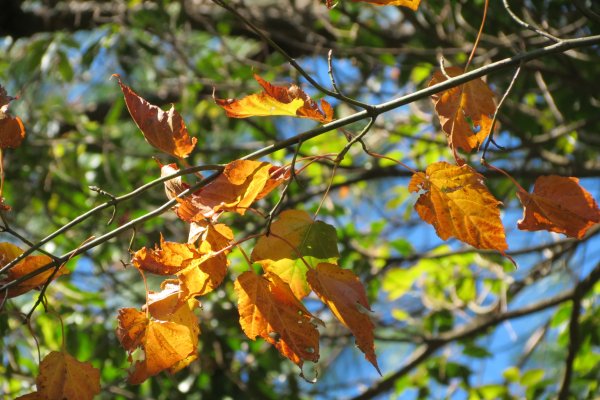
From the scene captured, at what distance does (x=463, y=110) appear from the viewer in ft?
3.05

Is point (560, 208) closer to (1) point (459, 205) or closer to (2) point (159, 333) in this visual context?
(1) point (459, 205)

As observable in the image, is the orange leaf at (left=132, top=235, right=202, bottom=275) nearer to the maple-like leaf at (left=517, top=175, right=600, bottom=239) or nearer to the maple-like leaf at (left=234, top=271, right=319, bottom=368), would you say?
the maple-like leaf at (left=234, top=271, right=319, bottom=368)

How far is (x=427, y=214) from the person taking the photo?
0.87m

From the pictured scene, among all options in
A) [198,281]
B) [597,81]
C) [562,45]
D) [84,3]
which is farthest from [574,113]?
[84,3]

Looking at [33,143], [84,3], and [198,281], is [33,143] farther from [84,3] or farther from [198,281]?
[198,281]

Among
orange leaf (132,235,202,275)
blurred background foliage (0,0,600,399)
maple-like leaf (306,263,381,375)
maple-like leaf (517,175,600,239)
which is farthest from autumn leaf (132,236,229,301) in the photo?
blurred background foliage (0,0,600,399)

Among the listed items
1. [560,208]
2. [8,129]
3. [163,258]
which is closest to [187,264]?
[163,258]

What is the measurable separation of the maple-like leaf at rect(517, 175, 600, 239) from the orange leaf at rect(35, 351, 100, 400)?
496 mm

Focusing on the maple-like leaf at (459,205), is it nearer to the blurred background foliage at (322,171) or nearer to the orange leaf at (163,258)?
the orange leaf at (163,258)

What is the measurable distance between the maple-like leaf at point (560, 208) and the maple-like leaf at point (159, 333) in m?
0.38

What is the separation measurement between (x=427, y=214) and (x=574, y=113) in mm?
1419

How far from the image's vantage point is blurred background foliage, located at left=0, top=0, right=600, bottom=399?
206 cm

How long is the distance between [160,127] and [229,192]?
0.13 metres

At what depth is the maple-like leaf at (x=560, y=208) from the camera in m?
0.84
